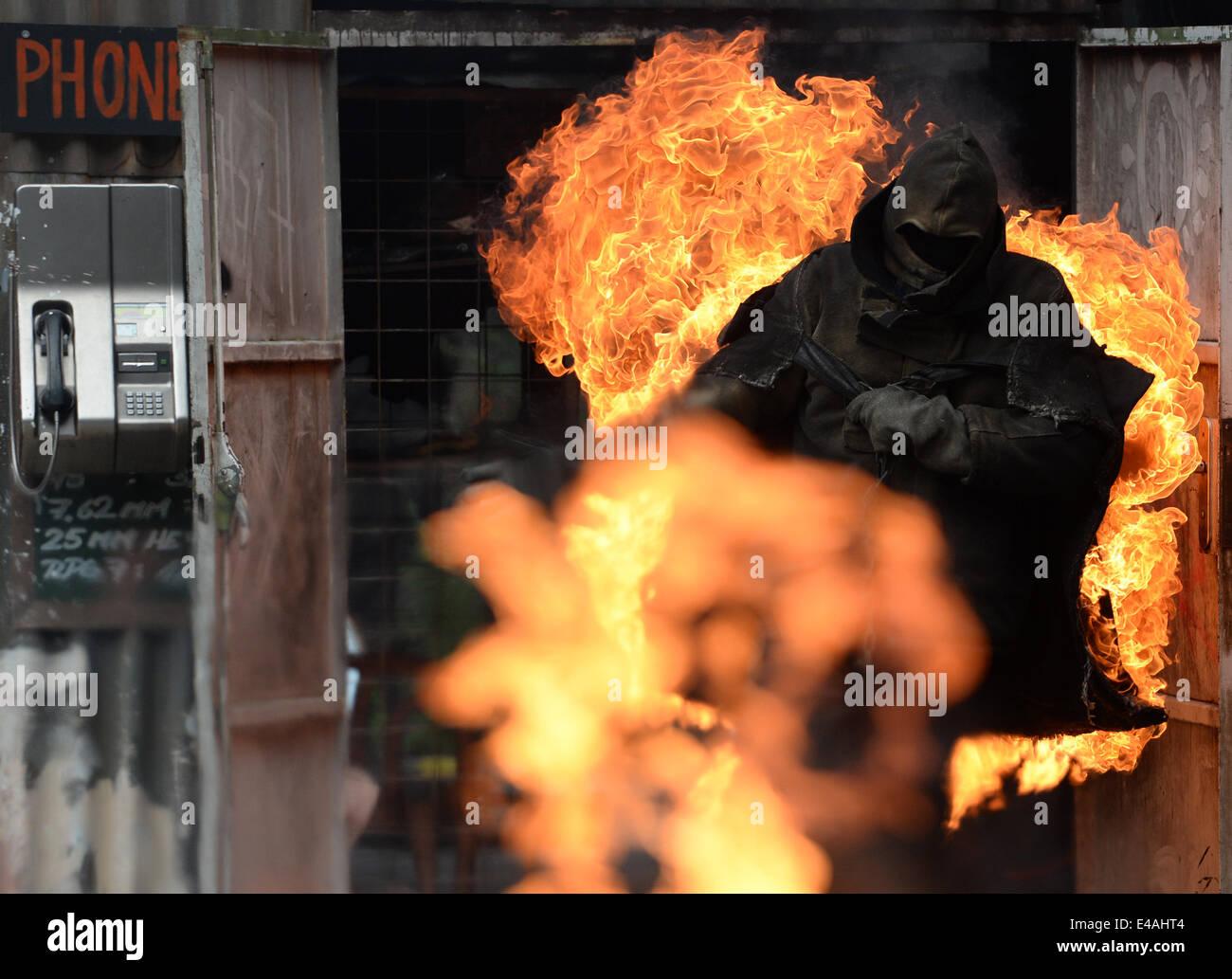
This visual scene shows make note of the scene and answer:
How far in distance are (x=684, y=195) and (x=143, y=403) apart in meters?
2.10

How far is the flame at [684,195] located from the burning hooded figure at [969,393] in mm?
399

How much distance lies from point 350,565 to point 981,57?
10.1 ft

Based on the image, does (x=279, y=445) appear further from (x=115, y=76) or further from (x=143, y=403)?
(x=115, y=76)

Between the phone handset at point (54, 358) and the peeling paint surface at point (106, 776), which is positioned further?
the peeling paint surface at point (106, 776)

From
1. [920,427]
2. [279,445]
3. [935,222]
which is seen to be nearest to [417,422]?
[279,445]

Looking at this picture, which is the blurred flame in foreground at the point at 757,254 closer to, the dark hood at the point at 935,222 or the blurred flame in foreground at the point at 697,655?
the blurred flame in foreground at the point at 697,655

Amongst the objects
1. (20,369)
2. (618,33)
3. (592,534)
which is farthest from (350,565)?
(618,33)

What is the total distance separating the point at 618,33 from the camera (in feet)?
16.4

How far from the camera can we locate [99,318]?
192 inches

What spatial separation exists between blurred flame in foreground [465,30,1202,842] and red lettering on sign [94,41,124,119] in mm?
1579

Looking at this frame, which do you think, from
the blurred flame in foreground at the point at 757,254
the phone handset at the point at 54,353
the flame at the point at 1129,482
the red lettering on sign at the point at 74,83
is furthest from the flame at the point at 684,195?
the phone handset at the point at 54,353

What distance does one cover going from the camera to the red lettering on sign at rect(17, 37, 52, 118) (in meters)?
4.83

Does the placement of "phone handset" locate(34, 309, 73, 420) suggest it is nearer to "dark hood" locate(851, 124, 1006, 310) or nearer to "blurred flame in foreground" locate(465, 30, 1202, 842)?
"blurred flame in foreground" locate(465, 30, 1202, 842)

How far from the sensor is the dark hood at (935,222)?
400cm
